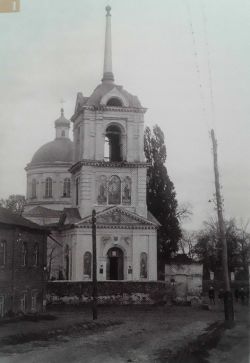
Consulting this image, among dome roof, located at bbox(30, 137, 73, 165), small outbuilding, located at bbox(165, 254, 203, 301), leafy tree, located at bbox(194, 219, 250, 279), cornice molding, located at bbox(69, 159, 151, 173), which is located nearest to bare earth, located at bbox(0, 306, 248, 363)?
leafy tree, located at bbox(194, 219, 250, 279)

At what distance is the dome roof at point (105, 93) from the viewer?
36375 millimetres

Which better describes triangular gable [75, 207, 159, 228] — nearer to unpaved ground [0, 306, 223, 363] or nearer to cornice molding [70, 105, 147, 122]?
cornice molding [70, 105, 147, 122]

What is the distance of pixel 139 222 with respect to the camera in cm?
3566

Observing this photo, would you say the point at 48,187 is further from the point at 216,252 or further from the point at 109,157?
the point at 216,252

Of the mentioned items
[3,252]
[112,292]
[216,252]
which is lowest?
[112,292]

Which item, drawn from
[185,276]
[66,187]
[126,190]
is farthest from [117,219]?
[66,187]

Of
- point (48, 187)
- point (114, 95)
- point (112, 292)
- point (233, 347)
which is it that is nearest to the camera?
point (233, 347)

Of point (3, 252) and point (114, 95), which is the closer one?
point (3, 252)

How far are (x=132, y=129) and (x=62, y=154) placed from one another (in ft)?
39.2

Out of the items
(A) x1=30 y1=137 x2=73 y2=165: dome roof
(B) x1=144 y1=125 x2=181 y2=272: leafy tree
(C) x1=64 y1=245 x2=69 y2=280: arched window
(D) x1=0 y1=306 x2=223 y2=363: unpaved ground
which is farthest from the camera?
(A) x1=30 y1=137 x2=73 y2=165: dome roof

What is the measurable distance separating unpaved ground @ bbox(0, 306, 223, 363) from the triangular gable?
9.83m

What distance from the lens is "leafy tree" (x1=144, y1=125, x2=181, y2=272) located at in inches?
1537

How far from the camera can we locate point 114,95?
36.3m

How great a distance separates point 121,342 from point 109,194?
20.4 meters
